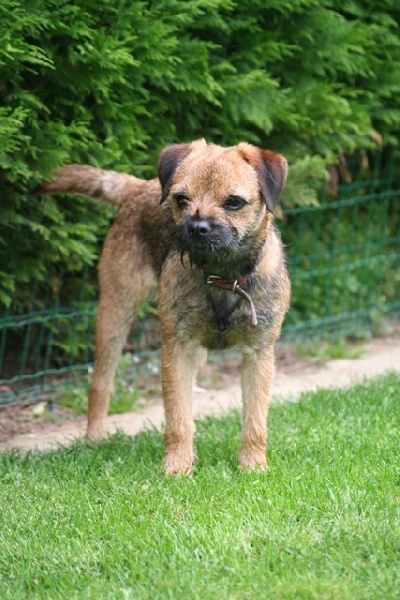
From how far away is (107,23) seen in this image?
630 cm

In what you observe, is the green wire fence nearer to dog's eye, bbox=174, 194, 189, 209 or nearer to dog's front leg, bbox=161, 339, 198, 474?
dog's front leg, bbox=161, 339, 198, 474

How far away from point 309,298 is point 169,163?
3.80 meters

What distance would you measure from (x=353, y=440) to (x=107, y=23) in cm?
281

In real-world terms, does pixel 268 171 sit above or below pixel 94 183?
above

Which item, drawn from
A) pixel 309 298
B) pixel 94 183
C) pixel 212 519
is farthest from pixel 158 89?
pixel 212 519

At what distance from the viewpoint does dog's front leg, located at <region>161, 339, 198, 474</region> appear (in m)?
5.25

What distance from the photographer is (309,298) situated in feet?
29.0

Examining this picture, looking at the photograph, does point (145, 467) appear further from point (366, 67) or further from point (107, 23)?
point (366, 67)

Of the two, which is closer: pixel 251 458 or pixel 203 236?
pixel 203 236

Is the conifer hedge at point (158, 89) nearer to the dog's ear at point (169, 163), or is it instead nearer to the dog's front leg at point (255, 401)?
the dog's ear at point (169, 163)

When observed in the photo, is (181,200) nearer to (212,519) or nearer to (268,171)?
(268,171)

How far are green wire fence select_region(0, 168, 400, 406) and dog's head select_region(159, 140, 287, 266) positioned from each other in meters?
2.24

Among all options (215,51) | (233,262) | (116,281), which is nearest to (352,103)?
(215,51)

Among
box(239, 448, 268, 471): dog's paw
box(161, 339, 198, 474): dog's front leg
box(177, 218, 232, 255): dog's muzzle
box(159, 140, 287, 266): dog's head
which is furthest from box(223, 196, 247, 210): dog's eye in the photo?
box(239, 448, 268, 471): dog's paw
